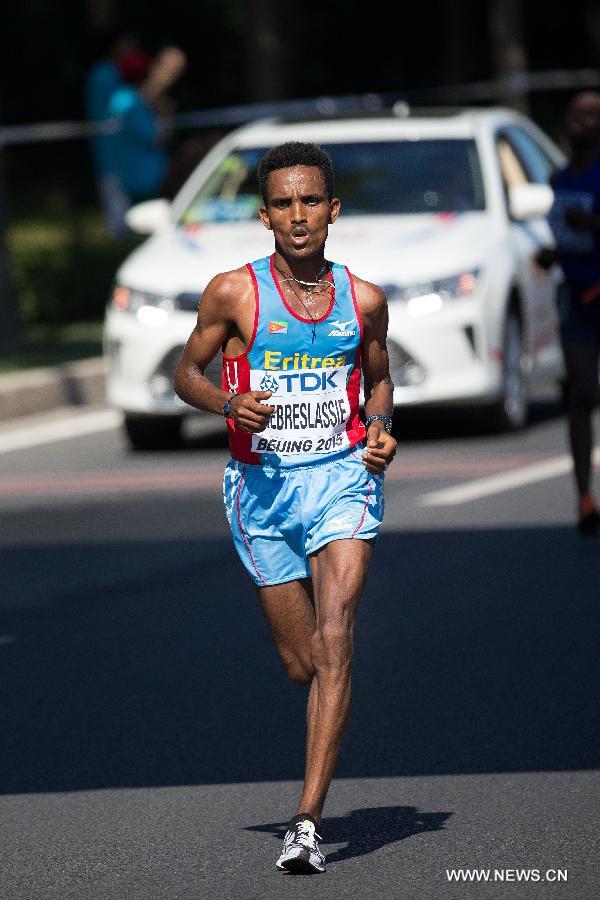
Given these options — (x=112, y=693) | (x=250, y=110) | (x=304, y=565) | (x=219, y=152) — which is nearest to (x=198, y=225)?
(x=219, y=152)

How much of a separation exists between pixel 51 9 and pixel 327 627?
3866 cm

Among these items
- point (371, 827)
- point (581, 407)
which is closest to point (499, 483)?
point (581, 407)

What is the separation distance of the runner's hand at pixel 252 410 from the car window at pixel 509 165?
868cm

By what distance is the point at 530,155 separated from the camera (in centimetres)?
1466

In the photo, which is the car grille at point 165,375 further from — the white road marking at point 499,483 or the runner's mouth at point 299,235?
the runner's mouth at point 299,235

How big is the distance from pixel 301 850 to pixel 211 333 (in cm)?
124

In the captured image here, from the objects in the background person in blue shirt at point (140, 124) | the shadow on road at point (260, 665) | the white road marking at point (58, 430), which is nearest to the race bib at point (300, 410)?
the shadow on road at point (260, 665)

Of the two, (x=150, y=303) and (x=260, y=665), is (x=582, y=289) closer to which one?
(x=260, y=665)

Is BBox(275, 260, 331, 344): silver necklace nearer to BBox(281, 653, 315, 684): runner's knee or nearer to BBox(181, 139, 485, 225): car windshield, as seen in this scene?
BBox(281, 653, 315, 684): runner's knee

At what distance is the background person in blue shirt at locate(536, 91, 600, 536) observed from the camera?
9867mm

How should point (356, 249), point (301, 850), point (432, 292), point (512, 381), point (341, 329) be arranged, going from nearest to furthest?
point (301, 850) < point (341, 329) < point (432, 292) < point (356, 249) < point (512, 381)

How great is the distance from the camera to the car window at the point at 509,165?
13.9 meters

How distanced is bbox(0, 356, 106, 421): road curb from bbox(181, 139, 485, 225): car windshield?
1.76 m

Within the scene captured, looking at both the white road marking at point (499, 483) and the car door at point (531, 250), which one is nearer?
Answer: the white road marking at point (499, 483)
